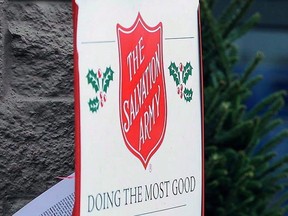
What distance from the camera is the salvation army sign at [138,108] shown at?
166 centimetres

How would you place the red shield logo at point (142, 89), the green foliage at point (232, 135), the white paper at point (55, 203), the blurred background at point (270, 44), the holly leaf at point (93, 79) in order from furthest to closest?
the blurred background at point (270, 44), the green foliage at point (232, 135), the white paper at point (55, 203), the red shield logo at point (142, 89), the holly leaf at point (93, 79)

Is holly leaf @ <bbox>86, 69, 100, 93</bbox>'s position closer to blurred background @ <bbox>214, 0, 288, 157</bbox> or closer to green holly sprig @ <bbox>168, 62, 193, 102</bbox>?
green holly sprig @ <bbox>168, 62, 193, 102</bbox>

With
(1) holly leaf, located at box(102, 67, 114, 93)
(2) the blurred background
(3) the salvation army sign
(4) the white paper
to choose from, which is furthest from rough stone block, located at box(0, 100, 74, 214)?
(2) the blurred background

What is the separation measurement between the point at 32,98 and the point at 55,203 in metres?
0.75

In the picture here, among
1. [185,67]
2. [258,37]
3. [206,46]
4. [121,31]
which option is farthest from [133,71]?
[258,37]

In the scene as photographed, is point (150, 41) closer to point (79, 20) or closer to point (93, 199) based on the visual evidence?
point (79, 20)

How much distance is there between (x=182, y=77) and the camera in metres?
1.96

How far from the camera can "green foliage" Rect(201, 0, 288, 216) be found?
398cm

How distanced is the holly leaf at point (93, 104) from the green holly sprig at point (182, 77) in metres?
0.30

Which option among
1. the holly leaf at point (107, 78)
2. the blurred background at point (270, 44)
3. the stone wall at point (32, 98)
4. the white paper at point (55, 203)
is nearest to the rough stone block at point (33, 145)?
the stone wall at point (32, 98)

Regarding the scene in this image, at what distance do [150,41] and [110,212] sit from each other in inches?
15.8

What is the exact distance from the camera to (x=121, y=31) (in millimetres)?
1754

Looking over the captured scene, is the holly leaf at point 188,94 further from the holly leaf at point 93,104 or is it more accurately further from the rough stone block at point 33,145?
the rough stone block at point 33,145

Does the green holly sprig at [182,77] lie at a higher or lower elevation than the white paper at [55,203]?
higher
